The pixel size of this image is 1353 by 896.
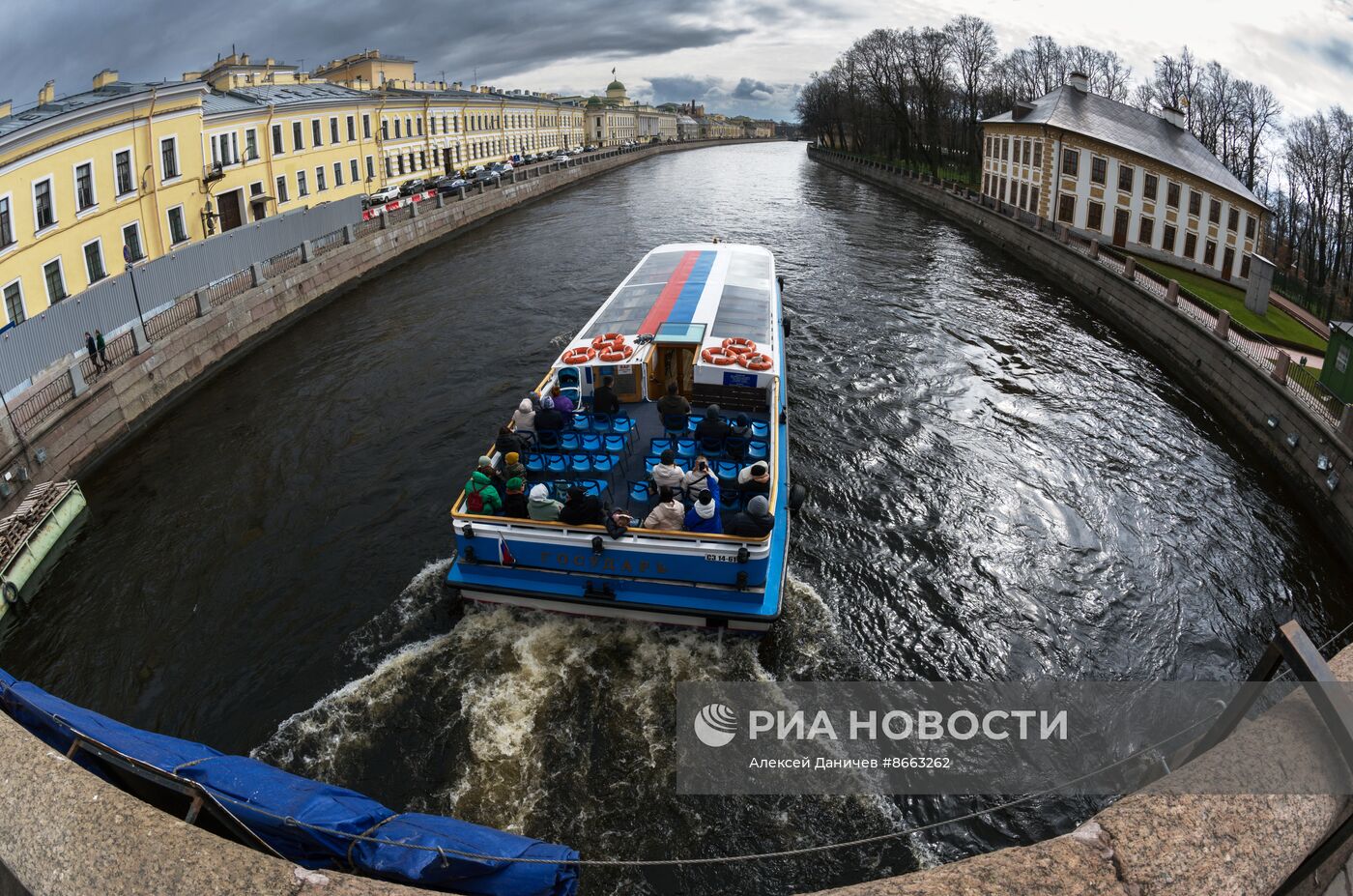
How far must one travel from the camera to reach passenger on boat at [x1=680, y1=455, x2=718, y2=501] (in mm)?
11445

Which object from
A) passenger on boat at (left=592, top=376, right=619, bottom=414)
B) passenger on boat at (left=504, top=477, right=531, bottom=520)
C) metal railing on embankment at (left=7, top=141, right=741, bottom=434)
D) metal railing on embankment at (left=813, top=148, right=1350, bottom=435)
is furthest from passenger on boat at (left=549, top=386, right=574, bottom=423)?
metal railing on embankment at (left=813, top=148, right=1350, bottom=435)

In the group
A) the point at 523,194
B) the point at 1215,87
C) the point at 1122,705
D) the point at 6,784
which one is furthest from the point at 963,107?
the point at 6,784

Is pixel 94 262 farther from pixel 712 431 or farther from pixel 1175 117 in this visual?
pixel 1175 117

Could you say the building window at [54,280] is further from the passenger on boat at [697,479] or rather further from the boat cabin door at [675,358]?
the passenger on boat at [697,479]

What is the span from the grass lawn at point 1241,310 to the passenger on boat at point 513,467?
22137 mm

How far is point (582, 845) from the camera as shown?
843 centimetres

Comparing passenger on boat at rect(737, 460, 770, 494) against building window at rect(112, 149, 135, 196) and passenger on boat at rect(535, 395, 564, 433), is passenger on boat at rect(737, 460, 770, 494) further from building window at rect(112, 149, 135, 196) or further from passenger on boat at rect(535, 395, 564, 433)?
building window at rect(112, 149, 135, 196)

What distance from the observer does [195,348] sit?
2262cm

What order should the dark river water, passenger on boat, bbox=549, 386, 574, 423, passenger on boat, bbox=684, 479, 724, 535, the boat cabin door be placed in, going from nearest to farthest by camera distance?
1. the dark river water
2. passenger on boat, bbox=684, 479, 724, 535
3. passenger on boat, bbox=549, 386, 574, 423
4. the boat cabin door

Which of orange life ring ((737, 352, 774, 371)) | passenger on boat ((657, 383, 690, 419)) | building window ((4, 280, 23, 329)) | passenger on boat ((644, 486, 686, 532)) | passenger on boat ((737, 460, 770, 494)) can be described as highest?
building window ((4, 280, 23, 329))

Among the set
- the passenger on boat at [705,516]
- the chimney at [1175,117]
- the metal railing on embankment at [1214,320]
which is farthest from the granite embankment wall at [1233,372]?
the chimney at [1175,117]

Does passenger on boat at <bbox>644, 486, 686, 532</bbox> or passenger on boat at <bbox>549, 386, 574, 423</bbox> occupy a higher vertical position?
passenger on boat at <bbox>549, 386, 574, 423</bbox>

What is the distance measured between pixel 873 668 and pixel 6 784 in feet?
31.0

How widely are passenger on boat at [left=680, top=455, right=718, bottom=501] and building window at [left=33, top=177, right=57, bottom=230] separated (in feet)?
76.9
